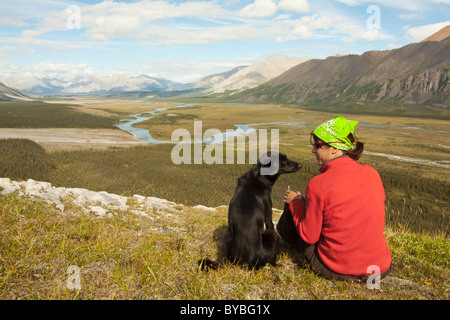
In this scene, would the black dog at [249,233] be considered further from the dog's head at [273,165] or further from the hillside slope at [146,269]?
the dog's head at [273,165]

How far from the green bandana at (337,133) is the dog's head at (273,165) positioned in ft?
6.29

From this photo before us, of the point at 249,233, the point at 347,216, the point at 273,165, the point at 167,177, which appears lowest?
the point at 167,177

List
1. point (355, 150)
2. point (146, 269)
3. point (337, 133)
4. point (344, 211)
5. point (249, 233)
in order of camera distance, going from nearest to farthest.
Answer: point (344, 211)
point (337, 133)
point (355, 150)
point (146, 269)
point (249, 233)

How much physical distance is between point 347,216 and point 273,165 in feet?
8.09

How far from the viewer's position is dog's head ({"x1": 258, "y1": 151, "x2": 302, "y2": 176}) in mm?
5704

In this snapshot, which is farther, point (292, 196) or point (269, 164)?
point (269, 164)

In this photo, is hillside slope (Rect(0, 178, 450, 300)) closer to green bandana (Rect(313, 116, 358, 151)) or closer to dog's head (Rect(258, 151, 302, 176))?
dog's head (Rect(258, 151, 302, 176))

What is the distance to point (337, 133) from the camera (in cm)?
385

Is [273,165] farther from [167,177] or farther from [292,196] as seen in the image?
[167,177]

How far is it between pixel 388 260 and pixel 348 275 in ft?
2.24

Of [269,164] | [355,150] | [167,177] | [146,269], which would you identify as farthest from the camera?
[167,177]

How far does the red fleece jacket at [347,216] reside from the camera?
3631 mm

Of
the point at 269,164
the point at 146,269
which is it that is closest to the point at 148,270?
the point at 146,269

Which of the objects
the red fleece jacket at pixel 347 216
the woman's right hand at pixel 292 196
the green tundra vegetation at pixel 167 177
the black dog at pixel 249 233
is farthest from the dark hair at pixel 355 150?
the green tundra vegetation at pixel 167 177
